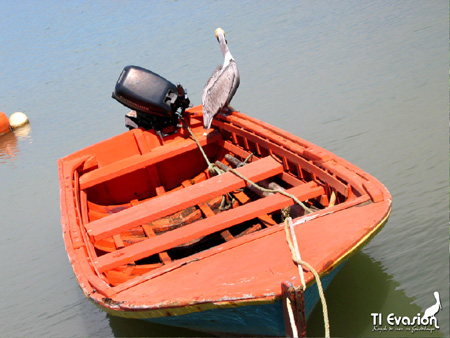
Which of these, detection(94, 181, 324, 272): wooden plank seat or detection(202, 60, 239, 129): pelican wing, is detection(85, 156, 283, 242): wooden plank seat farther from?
detection(202, 60, 239, 129): pelican wing

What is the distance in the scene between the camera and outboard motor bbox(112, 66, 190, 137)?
6.27 meters

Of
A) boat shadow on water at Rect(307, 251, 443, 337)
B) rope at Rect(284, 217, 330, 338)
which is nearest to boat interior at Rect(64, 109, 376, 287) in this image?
rope at Rect(284, 217, 330, 338)

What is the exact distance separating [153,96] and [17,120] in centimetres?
542

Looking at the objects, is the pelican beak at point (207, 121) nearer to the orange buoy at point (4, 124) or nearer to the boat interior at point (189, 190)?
the boat interior at point (189, 190)

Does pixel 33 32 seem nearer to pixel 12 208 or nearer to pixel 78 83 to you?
pixel 78 83

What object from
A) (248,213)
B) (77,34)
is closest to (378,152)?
(248,213)

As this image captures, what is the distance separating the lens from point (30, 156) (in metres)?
9.36

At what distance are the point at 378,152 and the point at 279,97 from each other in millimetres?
2824

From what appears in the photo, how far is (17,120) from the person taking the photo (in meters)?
10.7

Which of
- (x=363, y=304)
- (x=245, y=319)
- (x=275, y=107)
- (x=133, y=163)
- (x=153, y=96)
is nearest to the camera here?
(x=245, y=319)

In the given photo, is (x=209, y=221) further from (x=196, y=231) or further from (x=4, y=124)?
(x=4, y=124)

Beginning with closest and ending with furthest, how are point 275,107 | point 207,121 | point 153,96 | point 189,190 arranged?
point 189,190 → point 207,121 → point 153,96 → point 275,107

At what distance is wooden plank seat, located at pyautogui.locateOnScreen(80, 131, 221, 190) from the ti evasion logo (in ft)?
9.18

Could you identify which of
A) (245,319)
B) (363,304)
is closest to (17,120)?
(363,304)
